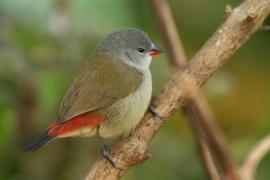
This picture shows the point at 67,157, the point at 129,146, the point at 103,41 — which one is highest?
the point at 103,41

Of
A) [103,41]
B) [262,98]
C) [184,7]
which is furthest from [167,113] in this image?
[184,7]

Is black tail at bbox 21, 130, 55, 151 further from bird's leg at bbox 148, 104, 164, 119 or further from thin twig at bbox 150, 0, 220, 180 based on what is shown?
thin twig at bbox 150, 0, 220, 180

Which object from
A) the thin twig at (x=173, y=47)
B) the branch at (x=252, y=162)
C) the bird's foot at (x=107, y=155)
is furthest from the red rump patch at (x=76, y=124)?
the thin twig at (x=173, y=47)

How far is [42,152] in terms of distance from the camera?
4.31 meters

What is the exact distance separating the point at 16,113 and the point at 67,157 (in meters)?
0.51

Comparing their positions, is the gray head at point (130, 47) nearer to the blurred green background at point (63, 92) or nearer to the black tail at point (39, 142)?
the blurred green background at point (63, 92)

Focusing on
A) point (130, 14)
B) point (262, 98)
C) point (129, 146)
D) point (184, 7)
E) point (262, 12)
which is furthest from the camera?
point (184, 7)

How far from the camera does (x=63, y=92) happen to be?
4016mm

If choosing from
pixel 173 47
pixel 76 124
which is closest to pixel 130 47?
pixel 76 124

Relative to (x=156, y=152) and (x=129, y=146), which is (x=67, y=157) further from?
(x=129, y=146)

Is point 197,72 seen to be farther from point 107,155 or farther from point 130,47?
point 130,47

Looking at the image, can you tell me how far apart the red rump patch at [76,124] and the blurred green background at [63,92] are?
0.34 metres

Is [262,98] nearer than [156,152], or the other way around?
[156,152]

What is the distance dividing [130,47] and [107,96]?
65 cm
